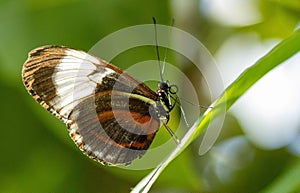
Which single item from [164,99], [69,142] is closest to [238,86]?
[164,99]

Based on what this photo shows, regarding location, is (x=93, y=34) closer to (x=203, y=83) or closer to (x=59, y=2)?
(x=59, y=2)

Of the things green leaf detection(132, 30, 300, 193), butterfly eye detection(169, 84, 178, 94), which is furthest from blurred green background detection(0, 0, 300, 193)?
green leaf detection(132, 30, 300, 193)

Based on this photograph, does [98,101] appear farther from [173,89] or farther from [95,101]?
[173,89]

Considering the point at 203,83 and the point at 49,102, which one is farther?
the point at 203,83

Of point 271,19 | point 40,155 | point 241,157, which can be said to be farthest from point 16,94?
point 271,19

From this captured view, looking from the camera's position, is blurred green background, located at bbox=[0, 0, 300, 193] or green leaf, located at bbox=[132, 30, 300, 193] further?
blurred green background, located at bbox=[0, 0, 300, 193]

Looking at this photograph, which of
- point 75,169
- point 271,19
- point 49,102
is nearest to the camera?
point 49,102

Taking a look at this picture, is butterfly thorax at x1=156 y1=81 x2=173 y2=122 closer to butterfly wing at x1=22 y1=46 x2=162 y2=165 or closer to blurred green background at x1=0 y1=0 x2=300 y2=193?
butterfly wing at x1=22 y1=46 x2=162 y2=165
